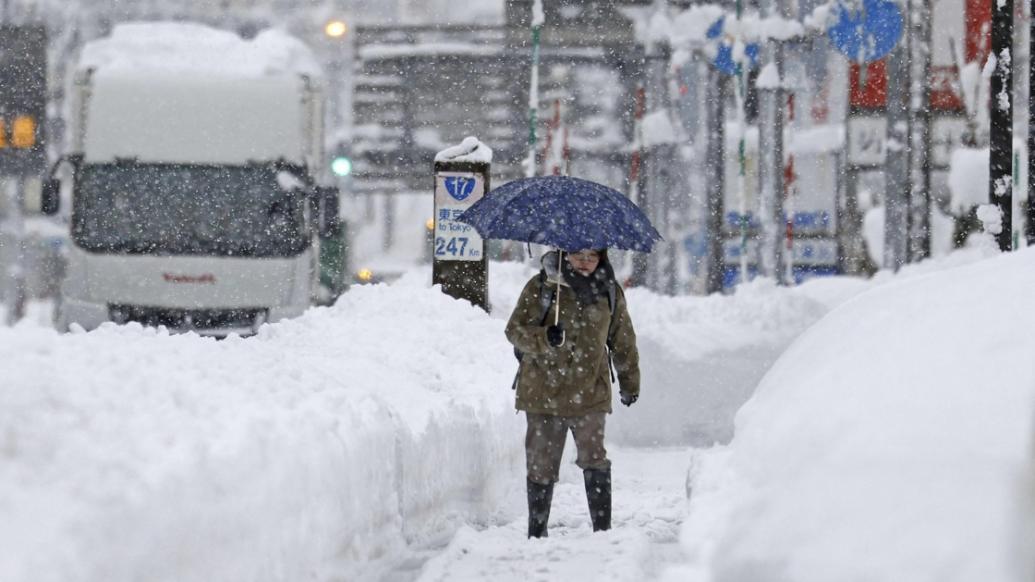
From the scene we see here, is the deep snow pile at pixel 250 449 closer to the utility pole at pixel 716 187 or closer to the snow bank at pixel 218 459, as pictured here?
the snow bank at pixel 218 459

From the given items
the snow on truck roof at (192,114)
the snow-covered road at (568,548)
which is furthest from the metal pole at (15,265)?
the snow-covered road at (568,548)

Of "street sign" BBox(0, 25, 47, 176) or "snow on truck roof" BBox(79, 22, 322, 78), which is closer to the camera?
"snow on truck roof" BBox(79, 22, 322, 78)

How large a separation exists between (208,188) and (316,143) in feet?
4.24

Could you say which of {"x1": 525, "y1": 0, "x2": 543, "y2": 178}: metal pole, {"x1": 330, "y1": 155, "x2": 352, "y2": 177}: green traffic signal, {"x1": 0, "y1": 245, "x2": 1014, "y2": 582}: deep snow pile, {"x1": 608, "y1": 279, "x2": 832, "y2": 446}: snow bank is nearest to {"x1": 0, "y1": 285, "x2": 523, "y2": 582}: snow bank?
{"x1": 0, "y1": 245, "x2": 1014, "y2": 582}: deep snow pile

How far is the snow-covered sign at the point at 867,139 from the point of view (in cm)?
2748

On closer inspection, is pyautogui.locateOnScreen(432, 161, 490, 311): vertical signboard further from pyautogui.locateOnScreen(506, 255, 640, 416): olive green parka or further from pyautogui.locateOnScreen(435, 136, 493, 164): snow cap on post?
pyautogui.locateOnScreen(506, 255, 640, 416): olive green parka

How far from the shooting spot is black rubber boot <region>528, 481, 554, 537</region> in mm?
8695

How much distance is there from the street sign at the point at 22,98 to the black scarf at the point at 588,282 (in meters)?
20.0

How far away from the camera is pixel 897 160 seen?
77.4ft

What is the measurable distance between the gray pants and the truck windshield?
31.6ft

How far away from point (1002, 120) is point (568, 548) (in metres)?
7.43

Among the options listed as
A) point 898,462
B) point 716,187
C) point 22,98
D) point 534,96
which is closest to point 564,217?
point 898,462

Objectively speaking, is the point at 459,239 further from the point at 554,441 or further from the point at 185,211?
the point at 554,441

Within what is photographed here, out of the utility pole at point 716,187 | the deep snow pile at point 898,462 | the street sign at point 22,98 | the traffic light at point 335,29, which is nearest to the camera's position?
the deep snow pile at point 898,462
